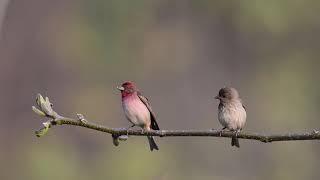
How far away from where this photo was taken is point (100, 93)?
4162 centimetres

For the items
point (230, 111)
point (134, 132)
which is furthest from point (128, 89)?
point (134, 132)

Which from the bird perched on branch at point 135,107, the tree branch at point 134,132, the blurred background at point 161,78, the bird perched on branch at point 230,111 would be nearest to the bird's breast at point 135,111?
the bird perched on branch at point 135,107

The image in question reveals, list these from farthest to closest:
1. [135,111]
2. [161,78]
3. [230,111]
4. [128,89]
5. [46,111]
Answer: [161,78] → [135,111] → [128,89] → [230,111] → [46,111]

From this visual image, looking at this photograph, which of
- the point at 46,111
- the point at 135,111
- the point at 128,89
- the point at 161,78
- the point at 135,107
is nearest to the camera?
the point at 46,111

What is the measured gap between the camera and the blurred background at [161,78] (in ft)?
116

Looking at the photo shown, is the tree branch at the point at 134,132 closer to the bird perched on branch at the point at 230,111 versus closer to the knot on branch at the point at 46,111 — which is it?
the knot on branch at the point at 46,111

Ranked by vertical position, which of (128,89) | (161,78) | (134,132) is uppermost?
(161,78)

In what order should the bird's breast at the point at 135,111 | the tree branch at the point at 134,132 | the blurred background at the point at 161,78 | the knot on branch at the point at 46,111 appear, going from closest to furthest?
the tree branch at the point at 134,132, the knot on branch at the point at 46,111, the bird's breast at the point at 135,111, the blurred background at the point at 161,78

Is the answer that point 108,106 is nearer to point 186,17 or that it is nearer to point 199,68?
point 199,68

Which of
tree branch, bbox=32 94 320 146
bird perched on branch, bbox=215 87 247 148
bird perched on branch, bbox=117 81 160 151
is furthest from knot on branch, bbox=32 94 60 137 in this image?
bird perched on branch, bbox=215 87 247 148

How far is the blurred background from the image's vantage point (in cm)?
3534

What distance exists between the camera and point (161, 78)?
42750 mm

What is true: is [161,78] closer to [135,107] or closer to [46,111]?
[135,107]

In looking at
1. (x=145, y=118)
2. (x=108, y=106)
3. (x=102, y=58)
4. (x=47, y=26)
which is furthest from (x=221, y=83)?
(x=145, y=118)
